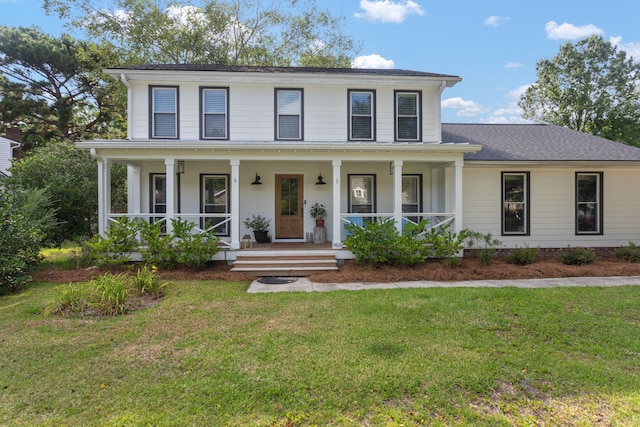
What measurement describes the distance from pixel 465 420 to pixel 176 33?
65.2ft

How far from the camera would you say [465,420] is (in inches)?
106

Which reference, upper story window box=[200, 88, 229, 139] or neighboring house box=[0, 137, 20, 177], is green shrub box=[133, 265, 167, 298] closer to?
upper story window box=[200, 88, 229, 139]

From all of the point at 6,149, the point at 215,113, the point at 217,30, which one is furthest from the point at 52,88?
the point at 215,113

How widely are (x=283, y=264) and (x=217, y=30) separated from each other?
49.7 feet

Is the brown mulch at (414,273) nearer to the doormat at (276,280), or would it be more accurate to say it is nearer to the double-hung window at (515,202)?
the doormat at (276,280)

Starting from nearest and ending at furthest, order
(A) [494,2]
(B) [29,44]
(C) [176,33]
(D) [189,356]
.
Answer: (D) [189,356] < (A) [494,2] < (C) [176,33] < (B) [29,44]

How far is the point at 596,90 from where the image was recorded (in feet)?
78.5

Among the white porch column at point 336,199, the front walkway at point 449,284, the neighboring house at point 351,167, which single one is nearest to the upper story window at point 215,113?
the neighboring house at point 351,167

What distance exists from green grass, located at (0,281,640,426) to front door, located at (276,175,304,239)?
16.7ft

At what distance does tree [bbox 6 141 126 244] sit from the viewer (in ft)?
32.1

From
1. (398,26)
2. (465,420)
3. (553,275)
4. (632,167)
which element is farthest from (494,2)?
(465,420)

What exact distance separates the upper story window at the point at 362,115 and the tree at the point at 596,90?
21802mm

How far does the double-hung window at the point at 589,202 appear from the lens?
1034 centimetres

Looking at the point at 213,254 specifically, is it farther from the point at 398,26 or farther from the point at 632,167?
the point at 398,26
